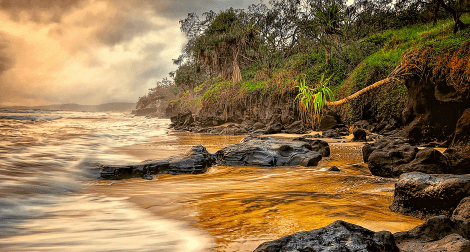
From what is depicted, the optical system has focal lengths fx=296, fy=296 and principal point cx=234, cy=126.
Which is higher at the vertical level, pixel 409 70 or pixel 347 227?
pixel 409 70

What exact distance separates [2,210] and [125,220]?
5.34 feet

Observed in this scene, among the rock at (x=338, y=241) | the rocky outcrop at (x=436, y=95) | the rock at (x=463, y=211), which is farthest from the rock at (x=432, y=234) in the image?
the rocky outcrop at (x=436, y=95)

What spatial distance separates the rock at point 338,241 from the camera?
1.64 meters

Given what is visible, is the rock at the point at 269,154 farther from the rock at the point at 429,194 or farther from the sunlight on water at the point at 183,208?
the rock at the point at 429,194

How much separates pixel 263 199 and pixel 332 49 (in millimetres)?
18157

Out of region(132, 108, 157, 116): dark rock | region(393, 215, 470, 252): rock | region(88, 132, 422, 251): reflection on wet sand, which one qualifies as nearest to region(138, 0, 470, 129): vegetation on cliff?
region(88, 132, 422, 251): reflection on wet sand

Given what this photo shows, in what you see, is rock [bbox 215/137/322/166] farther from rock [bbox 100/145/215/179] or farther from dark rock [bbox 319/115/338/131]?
dark rock [bbox 319/115/338/131]

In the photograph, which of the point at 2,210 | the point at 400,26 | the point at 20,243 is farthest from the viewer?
the point at 400,26

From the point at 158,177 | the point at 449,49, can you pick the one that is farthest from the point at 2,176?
the point at 449,49

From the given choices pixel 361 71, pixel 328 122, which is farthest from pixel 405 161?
pixel 361 71

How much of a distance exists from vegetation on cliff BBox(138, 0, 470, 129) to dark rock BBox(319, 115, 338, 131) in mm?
763

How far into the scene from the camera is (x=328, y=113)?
15.4 meters

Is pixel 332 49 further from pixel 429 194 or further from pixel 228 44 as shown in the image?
pixel 429 194

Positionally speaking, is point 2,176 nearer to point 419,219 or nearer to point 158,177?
point 158,177
